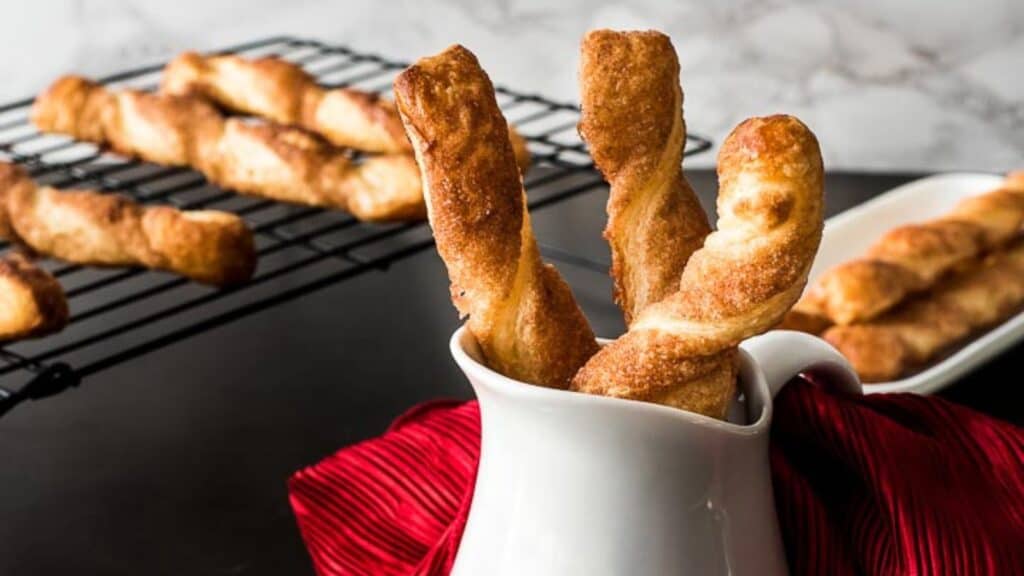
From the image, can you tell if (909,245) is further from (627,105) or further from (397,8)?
(397,8)

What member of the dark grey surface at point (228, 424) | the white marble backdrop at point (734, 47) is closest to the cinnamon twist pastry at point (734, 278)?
the dark grey surface at point (228, 424)

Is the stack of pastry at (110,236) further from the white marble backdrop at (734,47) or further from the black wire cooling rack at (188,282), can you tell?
the white marble backdrop at (734,47)

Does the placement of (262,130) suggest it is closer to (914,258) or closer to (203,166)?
(203,166)

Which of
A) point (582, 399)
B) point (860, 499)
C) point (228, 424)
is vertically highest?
point (582, 399)

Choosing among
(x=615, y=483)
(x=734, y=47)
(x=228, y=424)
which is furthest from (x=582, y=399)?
(x=734, y=47)

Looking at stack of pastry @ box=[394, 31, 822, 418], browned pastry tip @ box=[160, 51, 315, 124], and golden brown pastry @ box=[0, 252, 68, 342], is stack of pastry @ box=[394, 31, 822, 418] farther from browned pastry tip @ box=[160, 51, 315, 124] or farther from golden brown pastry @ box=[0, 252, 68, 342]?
browned pastry tip @ box=[160, 51, 315, 124]

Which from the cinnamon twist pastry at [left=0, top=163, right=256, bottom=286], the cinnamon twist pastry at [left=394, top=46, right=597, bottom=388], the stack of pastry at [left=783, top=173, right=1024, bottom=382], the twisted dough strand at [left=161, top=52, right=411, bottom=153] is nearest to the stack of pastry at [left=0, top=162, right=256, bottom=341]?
the cinnamon twist pastry at [left=0, top=163, right=256, bottom=286]

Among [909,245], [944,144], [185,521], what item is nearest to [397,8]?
[944,144]
